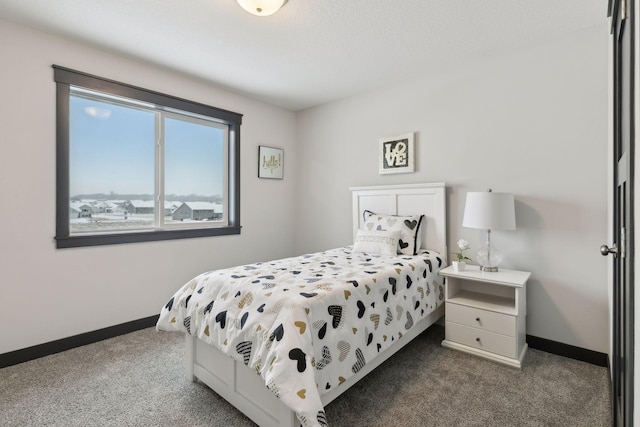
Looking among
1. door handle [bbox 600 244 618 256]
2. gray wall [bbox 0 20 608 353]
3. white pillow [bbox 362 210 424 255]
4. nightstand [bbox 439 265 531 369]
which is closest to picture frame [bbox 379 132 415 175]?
gray wall [bbox 0 20 608 353]

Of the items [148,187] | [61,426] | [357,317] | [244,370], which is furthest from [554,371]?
[148,187]

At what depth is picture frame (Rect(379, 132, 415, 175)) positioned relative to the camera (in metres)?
3.24

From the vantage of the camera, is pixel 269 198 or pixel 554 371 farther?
pixel 269 198

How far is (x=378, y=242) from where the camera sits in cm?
296

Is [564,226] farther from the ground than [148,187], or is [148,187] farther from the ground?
[148,187]

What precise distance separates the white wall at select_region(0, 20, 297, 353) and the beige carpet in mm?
374

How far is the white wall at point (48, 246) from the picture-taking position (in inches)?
89.6

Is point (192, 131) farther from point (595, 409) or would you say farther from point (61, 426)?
point (595, 409)

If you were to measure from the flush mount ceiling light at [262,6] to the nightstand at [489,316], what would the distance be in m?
2.27

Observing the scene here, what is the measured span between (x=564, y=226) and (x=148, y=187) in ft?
11.8

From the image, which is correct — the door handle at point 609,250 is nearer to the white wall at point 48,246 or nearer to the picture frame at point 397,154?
the picture frame at point 397,154

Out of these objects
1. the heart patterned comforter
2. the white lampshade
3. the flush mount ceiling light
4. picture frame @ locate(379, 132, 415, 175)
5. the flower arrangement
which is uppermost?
the flush mount ceiling light

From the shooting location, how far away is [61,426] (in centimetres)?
166

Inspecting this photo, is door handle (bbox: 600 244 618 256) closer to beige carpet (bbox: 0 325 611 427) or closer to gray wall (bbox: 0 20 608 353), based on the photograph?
beige carpet (bbox: 0 325 611 427)
